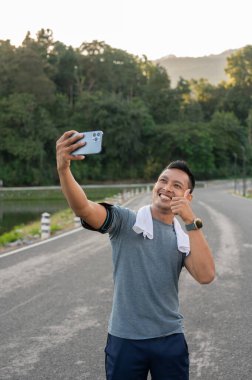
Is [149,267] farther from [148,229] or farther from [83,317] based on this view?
[83,317]

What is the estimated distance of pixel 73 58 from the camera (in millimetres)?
100938

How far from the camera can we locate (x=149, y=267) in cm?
283

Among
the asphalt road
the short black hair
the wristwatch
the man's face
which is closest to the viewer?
the wristwatch

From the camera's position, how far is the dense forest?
77.2 meters

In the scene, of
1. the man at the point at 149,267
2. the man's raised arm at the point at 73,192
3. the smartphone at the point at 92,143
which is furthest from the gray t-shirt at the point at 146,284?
the smartphone at the point at 92,143

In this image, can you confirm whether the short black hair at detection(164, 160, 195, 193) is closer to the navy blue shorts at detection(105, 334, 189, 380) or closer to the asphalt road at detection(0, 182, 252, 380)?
the navy blue shorts at detection(105, 334, 189, 380)

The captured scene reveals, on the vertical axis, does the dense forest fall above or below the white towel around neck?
above

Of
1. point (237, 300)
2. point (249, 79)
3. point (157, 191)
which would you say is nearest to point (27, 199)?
point (237, 300)

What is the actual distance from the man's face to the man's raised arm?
334 millimetres

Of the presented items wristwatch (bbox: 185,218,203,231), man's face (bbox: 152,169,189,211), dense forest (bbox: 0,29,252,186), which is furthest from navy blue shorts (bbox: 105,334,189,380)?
dense forest (bbox: 0,29,252,186)

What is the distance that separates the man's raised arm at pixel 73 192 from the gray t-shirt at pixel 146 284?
10 cm

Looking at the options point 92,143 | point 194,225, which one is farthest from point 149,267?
point 92,143

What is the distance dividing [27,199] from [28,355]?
57093 mm

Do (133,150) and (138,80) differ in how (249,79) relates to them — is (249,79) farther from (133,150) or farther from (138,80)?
(133,150)
